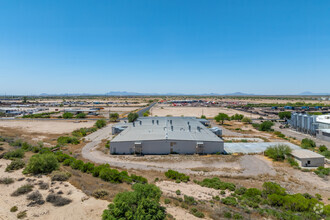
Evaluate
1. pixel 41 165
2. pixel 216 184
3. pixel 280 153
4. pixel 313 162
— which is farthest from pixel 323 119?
pixel 41 165

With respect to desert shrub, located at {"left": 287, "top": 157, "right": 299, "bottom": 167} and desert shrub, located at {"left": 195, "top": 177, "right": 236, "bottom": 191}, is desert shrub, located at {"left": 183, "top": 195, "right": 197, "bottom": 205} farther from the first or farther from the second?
desert shrub, located at {"left": 287, "top": 157, "right": 299, "bottom": 167}

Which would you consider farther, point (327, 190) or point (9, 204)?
point (327, 190)

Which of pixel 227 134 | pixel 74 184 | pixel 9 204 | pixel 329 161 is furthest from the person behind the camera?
pixel 227 134

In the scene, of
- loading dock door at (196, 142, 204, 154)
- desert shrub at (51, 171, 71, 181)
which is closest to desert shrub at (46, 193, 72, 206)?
desert shrub at (51, 171, 71, 181)

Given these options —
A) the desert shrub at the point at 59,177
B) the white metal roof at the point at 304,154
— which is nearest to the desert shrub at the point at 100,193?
the desert shrub at the point at 59,177

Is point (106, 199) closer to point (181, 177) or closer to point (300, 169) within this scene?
point (181, 177)

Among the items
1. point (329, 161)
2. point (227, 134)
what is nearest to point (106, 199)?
point (329, 161)
